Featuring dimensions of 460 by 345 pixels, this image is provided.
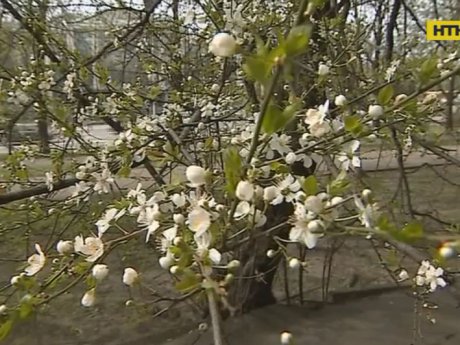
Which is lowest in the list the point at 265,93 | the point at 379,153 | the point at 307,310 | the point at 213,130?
the point at 307,310

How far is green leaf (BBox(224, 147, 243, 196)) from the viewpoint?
30.2 inches

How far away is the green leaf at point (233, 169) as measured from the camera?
768 mm

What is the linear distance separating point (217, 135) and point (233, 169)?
143cm

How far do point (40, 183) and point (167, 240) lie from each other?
1.40 metres

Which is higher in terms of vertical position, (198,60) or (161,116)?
(198,60)

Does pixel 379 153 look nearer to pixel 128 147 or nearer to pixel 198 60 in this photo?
pixel 198 60

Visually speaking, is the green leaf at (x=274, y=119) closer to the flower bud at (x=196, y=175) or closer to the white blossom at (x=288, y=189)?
the flower bud at (x=196, y=175)

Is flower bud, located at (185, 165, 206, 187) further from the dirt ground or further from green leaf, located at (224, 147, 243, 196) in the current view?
the dirt ground

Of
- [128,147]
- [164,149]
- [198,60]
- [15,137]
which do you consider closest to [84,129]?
[15,137]

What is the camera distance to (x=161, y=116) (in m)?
2.31

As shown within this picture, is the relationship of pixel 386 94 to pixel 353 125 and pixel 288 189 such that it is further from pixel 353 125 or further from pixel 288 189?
pixel 288 189

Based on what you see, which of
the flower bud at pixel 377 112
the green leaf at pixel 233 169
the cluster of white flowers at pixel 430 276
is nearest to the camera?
the green leaf at pixel 233 169

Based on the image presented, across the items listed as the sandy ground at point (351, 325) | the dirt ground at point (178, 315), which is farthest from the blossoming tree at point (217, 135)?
the dirt ground at point (178, 315)

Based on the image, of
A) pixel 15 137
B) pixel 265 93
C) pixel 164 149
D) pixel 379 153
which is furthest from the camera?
pixel 379 153
